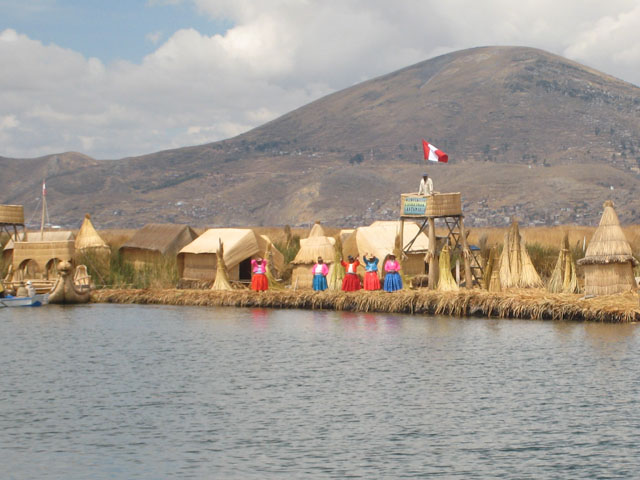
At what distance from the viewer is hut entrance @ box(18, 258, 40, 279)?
111ft

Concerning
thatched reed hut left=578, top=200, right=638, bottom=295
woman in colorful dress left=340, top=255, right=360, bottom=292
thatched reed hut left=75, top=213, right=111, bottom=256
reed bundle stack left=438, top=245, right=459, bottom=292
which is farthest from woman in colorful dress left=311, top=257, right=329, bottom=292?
thatched reed hut left=75, top=213, right=111, bottom=256

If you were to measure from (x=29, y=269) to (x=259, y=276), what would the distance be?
10676 mm

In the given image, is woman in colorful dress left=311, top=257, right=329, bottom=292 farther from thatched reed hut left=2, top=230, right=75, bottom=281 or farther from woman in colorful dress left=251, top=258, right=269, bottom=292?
thatched reed hut left=2, top=230, right=75, bottom=281

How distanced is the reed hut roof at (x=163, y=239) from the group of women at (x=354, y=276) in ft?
21.0

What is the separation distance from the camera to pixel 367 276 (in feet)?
90.4

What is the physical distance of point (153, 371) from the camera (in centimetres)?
1930

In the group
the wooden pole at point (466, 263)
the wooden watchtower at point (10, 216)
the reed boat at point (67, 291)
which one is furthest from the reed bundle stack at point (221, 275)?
the wooden watchtower at point (10, 216)

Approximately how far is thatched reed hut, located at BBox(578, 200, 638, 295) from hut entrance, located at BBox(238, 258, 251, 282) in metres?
13.0

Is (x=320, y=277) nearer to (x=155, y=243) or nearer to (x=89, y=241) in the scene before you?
(x=155, y=243)

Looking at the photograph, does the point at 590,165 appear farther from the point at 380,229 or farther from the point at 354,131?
the point at 380,229

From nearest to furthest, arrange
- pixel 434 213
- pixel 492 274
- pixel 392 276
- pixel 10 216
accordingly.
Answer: pixel 492 274 < pixel 392 276 < pixel 434 213 < pixel 10 216

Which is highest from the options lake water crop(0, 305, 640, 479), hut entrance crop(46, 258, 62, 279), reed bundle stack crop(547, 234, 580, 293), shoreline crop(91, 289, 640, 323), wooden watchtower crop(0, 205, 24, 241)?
wooden watchtower crop(0, 205, 24, 241)

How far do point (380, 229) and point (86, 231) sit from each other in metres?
11.1

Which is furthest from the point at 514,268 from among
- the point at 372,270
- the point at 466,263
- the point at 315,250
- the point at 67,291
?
the point at 67,291
